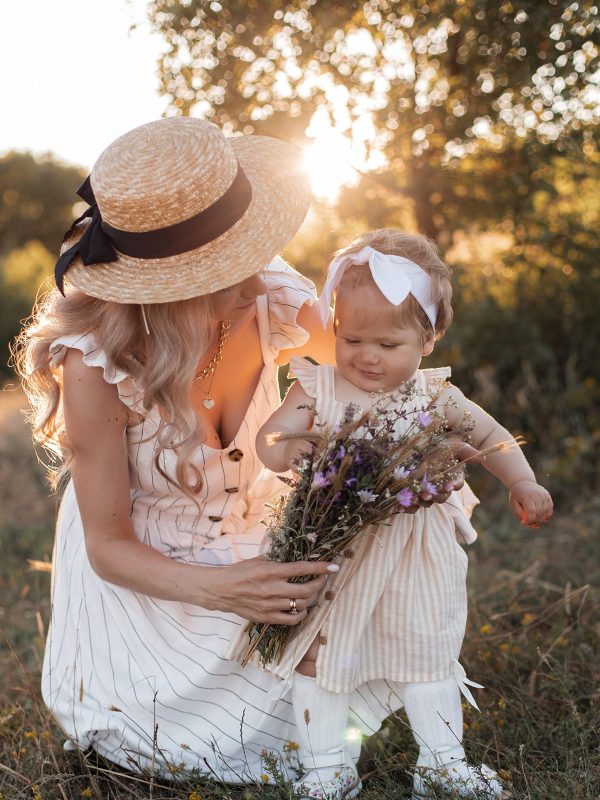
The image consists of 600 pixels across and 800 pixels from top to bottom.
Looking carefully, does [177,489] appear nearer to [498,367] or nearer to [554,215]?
[498,367]

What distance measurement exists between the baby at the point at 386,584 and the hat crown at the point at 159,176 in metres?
0.41

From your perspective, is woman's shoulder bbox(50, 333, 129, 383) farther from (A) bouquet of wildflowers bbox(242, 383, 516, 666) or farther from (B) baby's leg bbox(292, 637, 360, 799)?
(B) baby's leg bbox(292, 637, 360, 799)

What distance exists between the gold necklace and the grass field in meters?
0.93

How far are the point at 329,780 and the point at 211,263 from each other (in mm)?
1383

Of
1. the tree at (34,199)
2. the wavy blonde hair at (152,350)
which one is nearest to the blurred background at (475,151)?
the wavy blonde hair at (152,350)

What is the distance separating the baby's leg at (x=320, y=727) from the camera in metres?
2.22

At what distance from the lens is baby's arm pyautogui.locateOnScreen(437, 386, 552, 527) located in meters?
2.30

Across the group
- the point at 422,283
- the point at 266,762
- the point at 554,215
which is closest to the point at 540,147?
the point at 554,215

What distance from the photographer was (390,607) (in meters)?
2.23

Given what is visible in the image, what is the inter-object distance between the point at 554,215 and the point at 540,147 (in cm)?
130

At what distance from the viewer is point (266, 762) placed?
224 centimetres

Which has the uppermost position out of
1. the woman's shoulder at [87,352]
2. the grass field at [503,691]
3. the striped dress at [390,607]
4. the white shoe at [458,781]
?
the woman's shoulder at [87,352]

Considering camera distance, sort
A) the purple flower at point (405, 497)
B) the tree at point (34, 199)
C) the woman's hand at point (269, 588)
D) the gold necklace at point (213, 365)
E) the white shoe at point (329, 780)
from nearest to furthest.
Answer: the purple flower at point (405, 497), the woman's hand at point (269, 588), the white shoe at point (329, 780), the gold necklace at point (213, 365), the tree at point (34, 199)

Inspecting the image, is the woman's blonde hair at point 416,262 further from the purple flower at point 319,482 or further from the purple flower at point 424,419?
the purple flower at point 319,482
